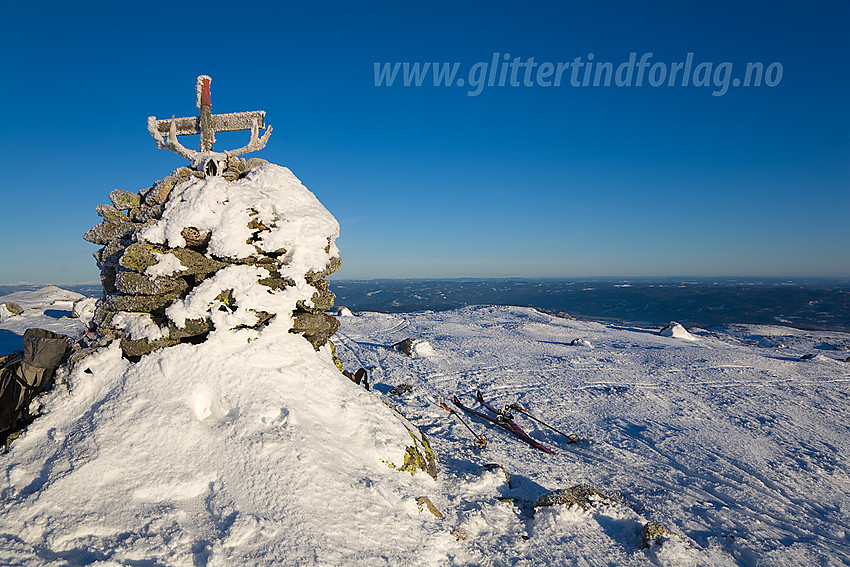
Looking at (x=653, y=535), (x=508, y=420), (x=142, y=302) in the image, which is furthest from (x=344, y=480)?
(x=508, y=420)

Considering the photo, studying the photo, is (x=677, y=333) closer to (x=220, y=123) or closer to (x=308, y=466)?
(x=308, y=466)

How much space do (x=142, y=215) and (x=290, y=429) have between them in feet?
17.0

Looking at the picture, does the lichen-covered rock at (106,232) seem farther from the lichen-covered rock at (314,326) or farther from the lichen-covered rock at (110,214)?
Result: the lichen-covered rock at (314,326)

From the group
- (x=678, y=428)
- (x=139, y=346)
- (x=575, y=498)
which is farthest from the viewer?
(x=678, y=428)

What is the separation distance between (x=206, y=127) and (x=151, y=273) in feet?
12.5

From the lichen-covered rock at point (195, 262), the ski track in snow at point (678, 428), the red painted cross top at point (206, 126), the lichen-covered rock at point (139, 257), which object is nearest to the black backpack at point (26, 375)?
the lichen-covered rock at point (139, 257)

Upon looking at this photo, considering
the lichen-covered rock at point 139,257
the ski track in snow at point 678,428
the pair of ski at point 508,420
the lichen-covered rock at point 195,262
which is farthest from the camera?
the pair of ski at point 508,420

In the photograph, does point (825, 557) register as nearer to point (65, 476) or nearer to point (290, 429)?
point (290, 429)

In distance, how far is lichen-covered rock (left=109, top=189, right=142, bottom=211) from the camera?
782 cm

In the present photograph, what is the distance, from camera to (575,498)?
21.7 feet

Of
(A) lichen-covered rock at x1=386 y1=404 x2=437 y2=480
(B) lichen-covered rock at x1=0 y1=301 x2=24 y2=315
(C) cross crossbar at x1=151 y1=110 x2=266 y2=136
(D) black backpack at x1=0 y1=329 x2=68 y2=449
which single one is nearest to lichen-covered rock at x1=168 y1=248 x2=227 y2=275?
(D) black backpack at x1=0 y1=329 x2=68 y2=449

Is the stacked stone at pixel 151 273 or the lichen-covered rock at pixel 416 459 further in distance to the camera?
the stacked stone at pixel 151 273

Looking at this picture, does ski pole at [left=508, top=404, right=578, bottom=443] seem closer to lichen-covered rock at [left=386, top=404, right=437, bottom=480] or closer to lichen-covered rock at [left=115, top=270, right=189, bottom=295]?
lichen-covered rock at [left=386, top=404, right=437, bottom=480]

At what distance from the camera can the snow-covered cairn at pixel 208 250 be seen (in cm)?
699
